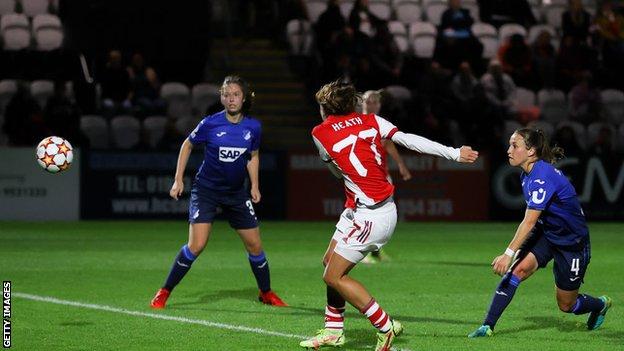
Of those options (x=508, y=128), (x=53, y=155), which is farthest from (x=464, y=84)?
(x=53, y=155)

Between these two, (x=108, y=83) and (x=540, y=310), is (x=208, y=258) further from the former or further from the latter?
(x=108, y=83)

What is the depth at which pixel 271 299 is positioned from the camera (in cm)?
1179

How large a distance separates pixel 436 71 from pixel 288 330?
47.3 ft

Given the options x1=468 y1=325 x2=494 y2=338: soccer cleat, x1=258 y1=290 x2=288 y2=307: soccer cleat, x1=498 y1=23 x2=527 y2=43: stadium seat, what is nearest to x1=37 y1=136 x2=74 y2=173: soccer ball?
x1=258 y1=290 x2=288 y2=307: soccer cleat

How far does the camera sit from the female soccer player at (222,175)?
11.4m

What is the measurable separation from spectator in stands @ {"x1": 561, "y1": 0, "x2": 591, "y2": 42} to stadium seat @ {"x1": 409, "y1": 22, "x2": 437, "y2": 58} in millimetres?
2724

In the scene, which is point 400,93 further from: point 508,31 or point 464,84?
point 508,31

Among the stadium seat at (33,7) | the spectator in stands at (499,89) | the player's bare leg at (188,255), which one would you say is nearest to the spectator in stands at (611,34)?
the spectator in stands at (499,89)

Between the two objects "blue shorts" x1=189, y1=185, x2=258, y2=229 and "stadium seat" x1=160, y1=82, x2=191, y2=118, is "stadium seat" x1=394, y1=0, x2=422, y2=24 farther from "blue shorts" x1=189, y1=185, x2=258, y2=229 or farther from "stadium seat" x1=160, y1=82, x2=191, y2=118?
"blue shorts" x1=189, y1=185, x2=258, y2=229

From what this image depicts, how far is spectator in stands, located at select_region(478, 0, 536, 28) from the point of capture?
1107 inches

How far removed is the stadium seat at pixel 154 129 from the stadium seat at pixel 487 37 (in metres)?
7.61

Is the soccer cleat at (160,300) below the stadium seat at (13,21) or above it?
below

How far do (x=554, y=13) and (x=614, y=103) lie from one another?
149 inches

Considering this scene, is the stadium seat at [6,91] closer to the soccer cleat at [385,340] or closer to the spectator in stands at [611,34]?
the spectator in stands at [611,34]
